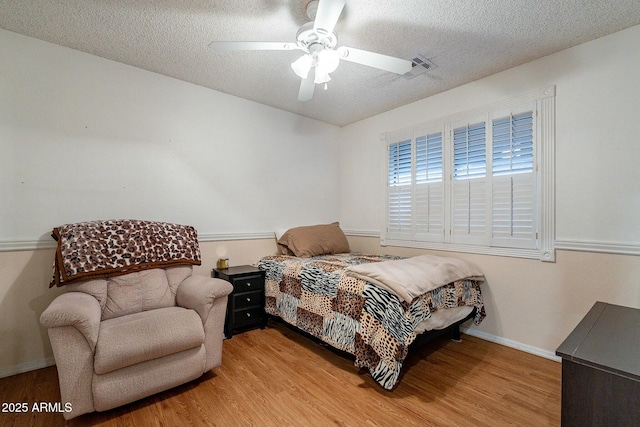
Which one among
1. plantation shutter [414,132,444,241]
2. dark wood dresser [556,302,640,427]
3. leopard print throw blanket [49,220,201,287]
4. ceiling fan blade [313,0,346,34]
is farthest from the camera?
plantation shutter [414,132,444,241]

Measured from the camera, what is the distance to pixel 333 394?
1.91 metres

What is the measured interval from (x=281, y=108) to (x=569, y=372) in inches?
142

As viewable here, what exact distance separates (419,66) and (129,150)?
283 centimetres

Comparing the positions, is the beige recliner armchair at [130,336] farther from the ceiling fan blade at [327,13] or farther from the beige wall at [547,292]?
the beige wall at [547,292]

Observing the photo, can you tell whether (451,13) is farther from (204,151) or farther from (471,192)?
(204,151)

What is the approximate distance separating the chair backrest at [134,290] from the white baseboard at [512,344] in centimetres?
283

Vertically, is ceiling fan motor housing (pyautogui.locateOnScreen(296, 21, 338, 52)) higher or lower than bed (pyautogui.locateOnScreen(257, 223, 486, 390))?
higher

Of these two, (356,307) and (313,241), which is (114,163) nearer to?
(313,241)

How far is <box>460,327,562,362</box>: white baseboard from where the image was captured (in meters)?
2.38

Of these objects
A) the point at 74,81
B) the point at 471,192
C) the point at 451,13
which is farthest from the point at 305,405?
the point at 74,81

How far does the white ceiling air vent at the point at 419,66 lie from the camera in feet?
8.28

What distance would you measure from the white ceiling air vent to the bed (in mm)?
1787

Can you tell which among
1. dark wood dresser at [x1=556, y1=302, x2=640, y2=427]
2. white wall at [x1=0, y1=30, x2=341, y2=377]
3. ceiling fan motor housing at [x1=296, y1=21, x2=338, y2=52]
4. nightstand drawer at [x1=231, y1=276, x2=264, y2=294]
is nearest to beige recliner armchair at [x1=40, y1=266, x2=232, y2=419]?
nightstand drawer at [x1=231, y1=276, x2=264, y2=294]

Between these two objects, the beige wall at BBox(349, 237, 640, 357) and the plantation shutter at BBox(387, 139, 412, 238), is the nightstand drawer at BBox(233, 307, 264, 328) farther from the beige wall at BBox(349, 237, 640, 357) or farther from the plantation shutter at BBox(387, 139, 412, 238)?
the beige wall at BBox(349, 237, 640, 357)
